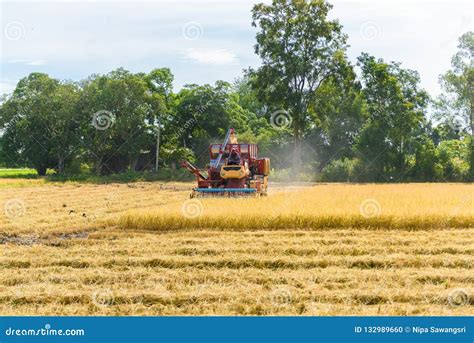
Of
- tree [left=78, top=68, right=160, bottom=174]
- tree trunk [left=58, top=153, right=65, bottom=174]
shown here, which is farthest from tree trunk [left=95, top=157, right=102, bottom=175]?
tree trunk [left=58, top=153, right=65, bottom=174]

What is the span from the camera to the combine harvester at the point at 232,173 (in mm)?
16938

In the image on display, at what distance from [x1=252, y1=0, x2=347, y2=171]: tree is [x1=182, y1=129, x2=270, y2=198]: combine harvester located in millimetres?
15482

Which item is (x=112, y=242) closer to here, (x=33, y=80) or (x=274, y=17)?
(x=274, y=17)

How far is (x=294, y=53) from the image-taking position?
35.2m

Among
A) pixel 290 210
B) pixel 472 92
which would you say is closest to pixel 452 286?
pixel 290 210

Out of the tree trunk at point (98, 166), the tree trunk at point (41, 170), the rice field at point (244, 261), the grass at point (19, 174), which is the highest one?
the tree trunk at point (98, 166)

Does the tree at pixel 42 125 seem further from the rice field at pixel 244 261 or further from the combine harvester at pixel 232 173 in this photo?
the rice field at pixel 244 261

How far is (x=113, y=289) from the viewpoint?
6.32 m

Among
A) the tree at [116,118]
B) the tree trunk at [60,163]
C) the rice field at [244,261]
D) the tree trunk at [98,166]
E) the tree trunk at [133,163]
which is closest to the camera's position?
the rice field at [244,261]

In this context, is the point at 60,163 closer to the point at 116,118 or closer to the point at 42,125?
the point at 42,125

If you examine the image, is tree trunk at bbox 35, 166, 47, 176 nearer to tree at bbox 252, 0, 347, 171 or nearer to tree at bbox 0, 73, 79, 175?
tree at bbox 0, 73, 79, 175

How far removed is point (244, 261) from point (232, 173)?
9670 millimetres

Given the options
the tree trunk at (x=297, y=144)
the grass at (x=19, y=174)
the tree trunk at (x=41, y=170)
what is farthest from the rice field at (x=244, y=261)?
the tree trunk at (x=41, y=170)

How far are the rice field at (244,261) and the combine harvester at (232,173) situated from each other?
3.42m
